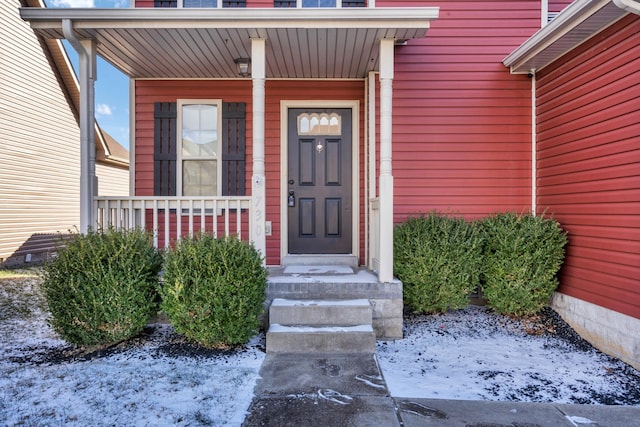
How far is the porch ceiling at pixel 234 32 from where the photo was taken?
344 cm

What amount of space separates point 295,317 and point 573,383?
6.74 feet

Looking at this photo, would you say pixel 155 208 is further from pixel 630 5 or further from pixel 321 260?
pixel 630 5

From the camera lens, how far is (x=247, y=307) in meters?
3.09

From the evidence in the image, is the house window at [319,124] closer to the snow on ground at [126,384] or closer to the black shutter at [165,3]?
the black shutter at [165,3]

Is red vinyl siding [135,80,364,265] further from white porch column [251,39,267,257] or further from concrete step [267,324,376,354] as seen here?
concrete step [267,324,376,354]

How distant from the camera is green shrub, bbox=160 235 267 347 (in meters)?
3.04

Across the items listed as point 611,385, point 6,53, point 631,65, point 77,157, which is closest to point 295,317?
point 611,385

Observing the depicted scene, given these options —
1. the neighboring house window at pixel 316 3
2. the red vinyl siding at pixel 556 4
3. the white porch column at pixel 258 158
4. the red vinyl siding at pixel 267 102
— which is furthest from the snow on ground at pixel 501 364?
the neighboring house window at pixel 316 3

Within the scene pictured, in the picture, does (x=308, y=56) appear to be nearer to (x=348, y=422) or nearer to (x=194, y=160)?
(x=194, y=160)

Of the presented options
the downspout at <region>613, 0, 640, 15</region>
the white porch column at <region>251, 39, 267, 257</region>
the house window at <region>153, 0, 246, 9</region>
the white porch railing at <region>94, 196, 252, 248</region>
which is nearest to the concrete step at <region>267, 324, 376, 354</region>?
the white porch column at <region>251, 39, 267, 257</region>

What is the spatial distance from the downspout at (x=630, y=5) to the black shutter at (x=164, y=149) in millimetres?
4430

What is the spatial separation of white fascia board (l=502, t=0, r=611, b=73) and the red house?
0.08 feet

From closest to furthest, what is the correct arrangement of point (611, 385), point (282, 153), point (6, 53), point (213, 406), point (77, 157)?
point (213, 406) < point (611, 385) < point (282, 153) < point (6, 53) < point (77, 157)

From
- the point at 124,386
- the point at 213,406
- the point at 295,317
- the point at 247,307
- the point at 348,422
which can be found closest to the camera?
the point at 348,422
